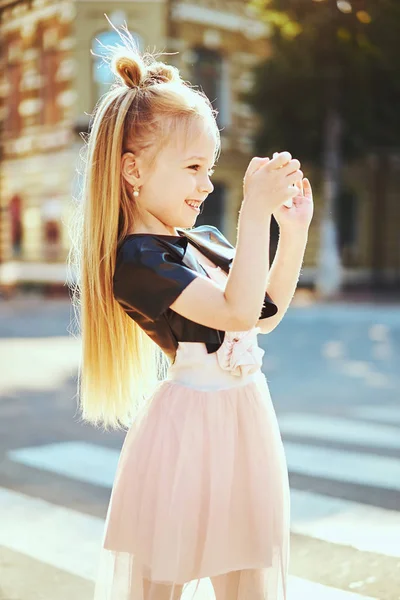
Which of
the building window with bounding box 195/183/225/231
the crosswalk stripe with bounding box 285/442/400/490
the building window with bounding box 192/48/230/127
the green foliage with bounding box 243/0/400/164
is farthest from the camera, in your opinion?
the building window with bounding box 195/183/225/231

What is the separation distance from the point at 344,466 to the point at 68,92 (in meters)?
19.6

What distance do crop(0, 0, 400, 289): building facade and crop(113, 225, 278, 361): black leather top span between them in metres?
20.7

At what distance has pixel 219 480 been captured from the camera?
2072mm

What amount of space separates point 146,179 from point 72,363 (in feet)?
28.0

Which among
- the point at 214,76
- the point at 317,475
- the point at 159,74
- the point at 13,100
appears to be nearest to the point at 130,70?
the point at 159,74

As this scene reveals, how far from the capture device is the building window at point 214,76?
24.3 m

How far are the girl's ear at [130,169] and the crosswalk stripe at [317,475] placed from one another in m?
2.30

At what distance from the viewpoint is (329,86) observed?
20688mm

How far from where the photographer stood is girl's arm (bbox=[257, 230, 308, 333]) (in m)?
2.30

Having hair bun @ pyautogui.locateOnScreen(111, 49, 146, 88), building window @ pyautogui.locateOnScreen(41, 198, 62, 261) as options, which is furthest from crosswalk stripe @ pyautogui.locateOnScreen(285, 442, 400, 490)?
building window @ pyautogui.locateOnScreen(41, 198, 62, 261)

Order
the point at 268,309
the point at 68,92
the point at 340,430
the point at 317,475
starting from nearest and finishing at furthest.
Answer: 1. the point at 268,309
2. the point at 317,475
3. the point at 340,430
4. the point at 68,92

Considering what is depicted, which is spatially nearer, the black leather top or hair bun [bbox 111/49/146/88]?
the black leather top

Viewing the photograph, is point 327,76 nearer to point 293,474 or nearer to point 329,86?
point 329,86

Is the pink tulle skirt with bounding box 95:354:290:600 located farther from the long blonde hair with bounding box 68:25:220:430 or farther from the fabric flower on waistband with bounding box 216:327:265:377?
the long blonde hair with bounding box 68:25:220:430
